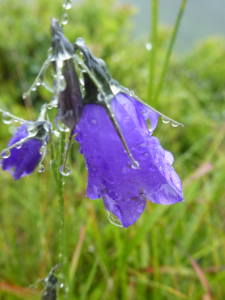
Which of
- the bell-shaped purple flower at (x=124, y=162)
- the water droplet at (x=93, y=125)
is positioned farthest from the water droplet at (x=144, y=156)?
the water droplet at (x=93, y=125)

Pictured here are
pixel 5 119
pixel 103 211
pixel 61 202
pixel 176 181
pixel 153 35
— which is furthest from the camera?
pixel 103 211

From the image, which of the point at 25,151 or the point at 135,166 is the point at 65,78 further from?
the point at 25,151

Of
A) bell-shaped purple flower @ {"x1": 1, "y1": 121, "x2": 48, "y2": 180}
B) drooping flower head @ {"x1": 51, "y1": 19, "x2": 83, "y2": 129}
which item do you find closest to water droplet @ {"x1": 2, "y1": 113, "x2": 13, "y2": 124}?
bell-shaped purple flower @ {"x1": 1, "y1": 121, "x2": 48, "y2": 180}

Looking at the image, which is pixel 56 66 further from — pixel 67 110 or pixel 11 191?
pixel 11 191

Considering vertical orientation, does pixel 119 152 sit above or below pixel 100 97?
below

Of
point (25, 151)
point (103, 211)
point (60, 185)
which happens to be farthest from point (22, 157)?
point (103, 211)

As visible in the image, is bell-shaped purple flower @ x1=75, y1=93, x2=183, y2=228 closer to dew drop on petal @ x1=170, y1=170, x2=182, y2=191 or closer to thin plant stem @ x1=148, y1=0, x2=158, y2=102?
dew drop on petal @ x1=170, y1=170, x2=182, y2=191
